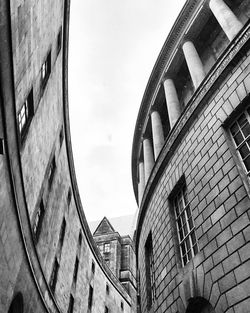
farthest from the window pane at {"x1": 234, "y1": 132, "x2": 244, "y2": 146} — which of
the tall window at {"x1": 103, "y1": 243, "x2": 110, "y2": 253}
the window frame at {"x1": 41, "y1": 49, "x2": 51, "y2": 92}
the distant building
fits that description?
the tall window at {"x1": 103, "y1": 243, "x2": 110, "y2": 253}

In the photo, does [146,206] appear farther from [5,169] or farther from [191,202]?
[5,169]

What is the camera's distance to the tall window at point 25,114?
1251cm

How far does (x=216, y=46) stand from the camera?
14.1 meters

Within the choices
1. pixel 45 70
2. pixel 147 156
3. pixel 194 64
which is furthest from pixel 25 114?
pixel 194 64

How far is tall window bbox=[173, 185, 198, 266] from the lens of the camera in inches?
380

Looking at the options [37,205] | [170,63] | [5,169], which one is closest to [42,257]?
[37,205]

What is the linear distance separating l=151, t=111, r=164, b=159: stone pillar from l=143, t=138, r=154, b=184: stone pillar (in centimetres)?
141

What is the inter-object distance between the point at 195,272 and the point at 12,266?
257 inches

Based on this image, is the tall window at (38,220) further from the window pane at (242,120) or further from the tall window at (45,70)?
the window pane at (242,120)

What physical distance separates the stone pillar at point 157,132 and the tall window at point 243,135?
598cm

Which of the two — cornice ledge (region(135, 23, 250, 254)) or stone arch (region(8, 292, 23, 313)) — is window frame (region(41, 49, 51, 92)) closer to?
cornice ledge (region(135, 23, 250, 254))

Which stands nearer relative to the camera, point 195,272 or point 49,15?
point 195,272

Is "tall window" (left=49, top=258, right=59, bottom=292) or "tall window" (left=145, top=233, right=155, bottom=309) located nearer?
"tall window" (left=145, top=233, right=155, bottom=309)

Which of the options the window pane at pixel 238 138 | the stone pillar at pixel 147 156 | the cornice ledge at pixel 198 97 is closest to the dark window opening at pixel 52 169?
the stone pillar at pixel 147 156
